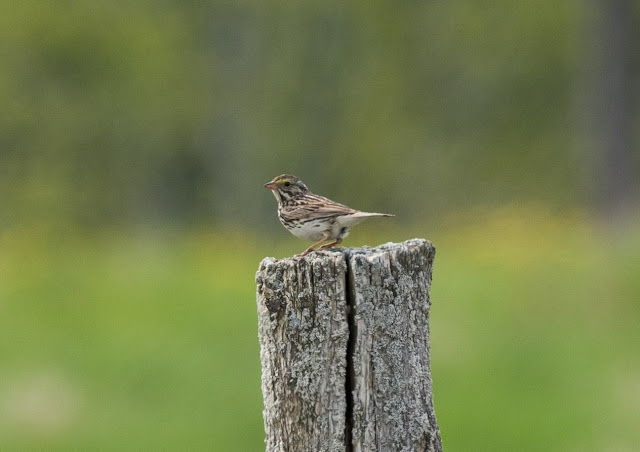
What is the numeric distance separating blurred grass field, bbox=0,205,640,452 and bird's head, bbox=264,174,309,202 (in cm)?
486

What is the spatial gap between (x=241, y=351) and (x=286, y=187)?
708 cm

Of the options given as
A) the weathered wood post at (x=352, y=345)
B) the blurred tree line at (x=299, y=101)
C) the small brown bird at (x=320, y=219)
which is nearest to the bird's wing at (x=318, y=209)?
the small brown bird at (x=320, y=219)

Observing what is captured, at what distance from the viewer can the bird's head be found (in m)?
5.43

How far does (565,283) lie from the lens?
48.3 feet

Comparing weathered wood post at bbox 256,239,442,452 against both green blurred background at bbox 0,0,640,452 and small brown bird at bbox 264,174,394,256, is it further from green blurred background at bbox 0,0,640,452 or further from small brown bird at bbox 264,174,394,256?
green blurred background at bbox 0,0,640,452

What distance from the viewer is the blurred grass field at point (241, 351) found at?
10195 millimetres

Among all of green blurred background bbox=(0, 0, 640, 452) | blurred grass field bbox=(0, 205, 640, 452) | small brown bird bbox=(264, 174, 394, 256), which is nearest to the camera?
small brown bird bbox=(264, 174, 394, 256)

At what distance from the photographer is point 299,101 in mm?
34094

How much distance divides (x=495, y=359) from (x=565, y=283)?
11.3 ft

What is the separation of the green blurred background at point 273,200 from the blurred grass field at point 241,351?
0.04m

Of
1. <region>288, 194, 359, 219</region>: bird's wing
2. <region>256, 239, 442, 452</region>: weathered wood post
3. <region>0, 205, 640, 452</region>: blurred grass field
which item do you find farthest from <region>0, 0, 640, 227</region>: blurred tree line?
<region>256, 239, 442, 452</region>: weathered wood post

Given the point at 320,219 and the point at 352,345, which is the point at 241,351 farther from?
the point at 352,345

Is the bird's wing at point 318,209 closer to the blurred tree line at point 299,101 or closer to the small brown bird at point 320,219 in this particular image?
the small brown bird at point 320,219

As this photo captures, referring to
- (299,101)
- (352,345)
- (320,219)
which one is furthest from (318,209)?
(299,101)
